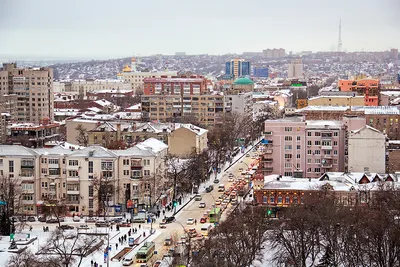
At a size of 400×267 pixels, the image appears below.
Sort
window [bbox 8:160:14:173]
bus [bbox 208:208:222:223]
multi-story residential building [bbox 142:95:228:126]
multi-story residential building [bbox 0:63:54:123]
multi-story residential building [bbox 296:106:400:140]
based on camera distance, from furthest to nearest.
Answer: multi-story residential building [bbox 0:63:54:123], multi-story residential building [bbox 142:95:228:126], multi-story residential building [bbox 296:106:400:140], window [bbox 8:160:14:173], bus [bbox 208:208:222:223]

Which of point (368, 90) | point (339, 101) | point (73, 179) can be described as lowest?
point (73, 179)

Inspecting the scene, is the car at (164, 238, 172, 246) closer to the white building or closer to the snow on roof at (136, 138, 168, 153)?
the snow on roof at (136, 138, 168, 153)

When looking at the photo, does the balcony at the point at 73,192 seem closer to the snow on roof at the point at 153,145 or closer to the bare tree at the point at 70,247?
the snow on roof at the point at 153,145

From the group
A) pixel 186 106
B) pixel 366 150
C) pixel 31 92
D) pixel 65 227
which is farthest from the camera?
pixel 31 92

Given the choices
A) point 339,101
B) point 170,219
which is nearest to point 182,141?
point 170,219

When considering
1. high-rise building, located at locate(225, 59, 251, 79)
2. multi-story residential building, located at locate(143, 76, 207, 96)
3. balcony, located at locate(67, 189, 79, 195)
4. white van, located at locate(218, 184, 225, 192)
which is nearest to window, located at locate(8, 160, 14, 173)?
balcony, located at locate(67, 189, 79, 195)

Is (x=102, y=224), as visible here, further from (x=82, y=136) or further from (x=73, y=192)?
(x=82, y=136)

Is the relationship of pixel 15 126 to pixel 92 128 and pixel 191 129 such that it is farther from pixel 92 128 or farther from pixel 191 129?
pixel 191 129

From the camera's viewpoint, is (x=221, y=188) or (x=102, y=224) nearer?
(x=102, y=224)
